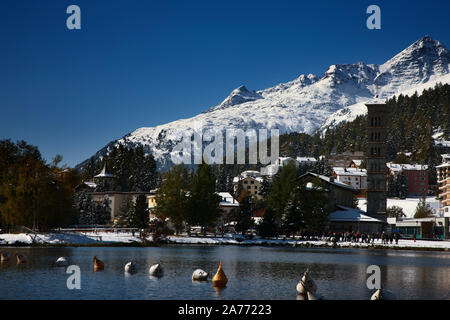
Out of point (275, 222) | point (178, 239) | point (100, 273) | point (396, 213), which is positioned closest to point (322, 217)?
point (275, 222)

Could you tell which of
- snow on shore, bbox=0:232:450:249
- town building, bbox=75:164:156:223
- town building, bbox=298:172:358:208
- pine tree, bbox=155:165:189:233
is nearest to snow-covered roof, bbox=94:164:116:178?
town building, bbox=75:164:156:223

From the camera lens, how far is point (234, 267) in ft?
145

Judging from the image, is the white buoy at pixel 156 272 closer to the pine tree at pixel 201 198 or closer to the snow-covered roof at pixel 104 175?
the pine tree at pixel 201 198

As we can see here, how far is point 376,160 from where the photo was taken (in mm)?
118312

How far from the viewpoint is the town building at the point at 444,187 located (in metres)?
129

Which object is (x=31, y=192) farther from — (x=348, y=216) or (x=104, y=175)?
(x=104, y=175)

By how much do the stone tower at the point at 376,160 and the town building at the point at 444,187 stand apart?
17.0 m

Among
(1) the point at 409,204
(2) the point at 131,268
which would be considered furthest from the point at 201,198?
(1) the point at 409,204

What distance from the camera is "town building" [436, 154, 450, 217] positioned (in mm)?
129375

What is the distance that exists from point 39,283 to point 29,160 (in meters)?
47.3

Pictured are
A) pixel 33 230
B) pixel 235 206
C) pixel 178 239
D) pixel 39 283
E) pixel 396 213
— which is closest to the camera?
pixel 39 283

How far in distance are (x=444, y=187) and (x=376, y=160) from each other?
106 ft

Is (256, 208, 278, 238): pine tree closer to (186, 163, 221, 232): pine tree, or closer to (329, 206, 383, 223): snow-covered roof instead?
(186, 163, 221, 232): pine tree
